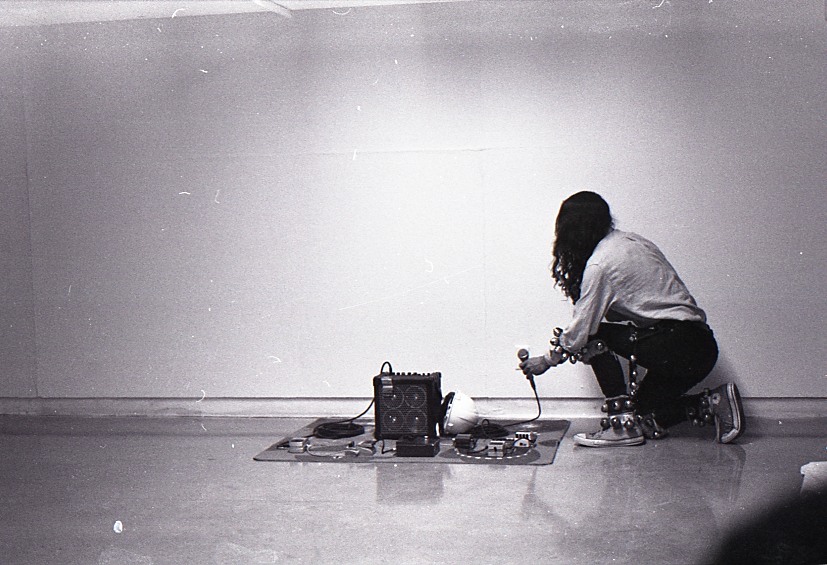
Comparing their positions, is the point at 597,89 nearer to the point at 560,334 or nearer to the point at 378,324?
the point at 560,334

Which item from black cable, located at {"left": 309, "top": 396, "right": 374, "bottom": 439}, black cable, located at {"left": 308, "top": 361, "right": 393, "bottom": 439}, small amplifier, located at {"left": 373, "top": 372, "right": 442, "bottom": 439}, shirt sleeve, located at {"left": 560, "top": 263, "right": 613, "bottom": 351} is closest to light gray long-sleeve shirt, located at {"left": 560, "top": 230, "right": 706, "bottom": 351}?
shirt sleeve, located at {"left": 560, "top": 263, "right": 613, "bottom": 351}

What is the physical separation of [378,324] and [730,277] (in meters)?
1.78

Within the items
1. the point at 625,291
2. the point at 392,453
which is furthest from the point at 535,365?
the point at 392,453

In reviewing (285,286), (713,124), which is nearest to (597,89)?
(713,124)

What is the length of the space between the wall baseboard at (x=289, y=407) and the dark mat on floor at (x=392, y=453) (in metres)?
0.30

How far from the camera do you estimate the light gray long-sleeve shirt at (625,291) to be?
4000mm

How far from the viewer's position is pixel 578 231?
163 inches

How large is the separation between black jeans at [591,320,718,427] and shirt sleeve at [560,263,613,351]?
17cm

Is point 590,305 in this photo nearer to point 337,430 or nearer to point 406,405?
point 406,405

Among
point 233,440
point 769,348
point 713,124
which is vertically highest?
point 713,124

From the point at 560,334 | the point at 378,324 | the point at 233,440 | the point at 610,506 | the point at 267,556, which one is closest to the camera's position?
the point at 267,556

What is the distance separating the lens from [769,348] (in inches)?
177

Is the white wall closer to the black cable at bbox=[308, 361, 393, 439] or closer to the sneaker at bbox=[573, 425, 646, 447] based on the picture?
the black cable at bbox=[308, 361, 393, 439]

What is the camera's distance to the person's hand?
4.11 metres
